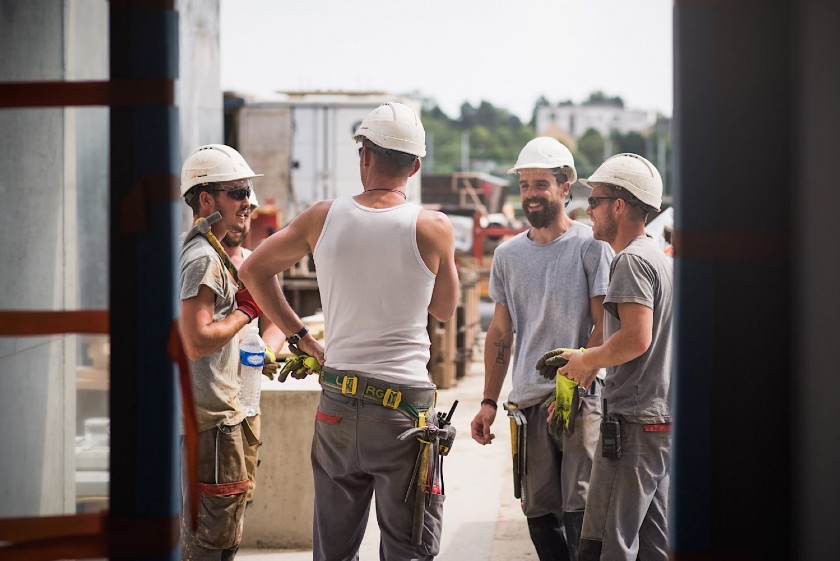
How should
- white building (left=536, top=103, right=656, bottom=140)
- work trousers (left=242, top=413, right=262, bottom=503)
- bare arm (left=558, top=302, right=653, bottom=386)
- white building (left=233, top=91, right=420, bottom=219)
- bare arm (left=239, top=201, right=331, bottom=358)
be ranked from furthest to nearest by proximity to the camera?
white building (left=536, top=103, right=656, bottom=140)
white building (left=233, top=91, right=420, bottom=219)
work trousers (left=242, top=413, right=262, bottom=503)
bare arm (left=558, top=302, right=653, bottom=386)
bare arm (left=239, top=201, right=331, bottom=358)

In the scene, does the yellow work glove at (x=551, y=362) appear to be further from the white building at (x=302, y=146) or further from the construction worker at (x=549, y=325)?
the white building at (x=302, y=146)

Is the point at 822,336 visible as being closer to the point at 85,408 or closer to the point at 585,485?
the point at 85,408

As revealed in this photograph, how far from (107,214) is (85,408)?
45 centimetres

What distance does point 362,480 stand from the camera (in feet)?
13.3

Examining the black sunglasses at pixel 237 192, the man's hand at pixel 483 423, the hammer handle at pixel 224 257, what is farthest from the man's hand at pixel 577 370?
the black sunglasses at pixel 237 192

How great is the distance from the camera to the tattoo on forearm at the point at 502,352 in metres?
5.48

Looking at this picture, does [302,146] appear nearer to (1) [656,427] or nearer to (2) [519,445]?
(2) [519,445]

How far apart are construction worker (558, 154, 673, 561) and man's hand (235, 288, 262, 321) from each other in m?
1.43

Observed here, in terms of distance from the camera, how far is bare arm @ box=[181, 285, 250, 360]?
13.9 ft

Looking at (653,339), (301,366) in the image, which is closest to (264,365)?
(301,366)

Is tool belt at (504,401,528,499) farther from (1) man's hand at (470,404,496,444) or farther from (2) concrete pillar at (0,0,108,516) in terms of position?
(2) concrete pillar at (0,0,108,516)

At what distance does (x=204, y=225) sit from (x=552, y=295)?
1751 mm

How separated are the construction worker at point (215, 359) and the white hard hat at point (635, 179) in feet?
5.29

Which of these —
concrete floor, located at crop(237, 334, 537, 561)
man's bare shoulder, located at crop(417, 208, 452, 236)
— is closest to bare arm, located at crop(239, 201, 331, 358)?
man's bare shoulder, located at crop(417, 208, 452, 236)
